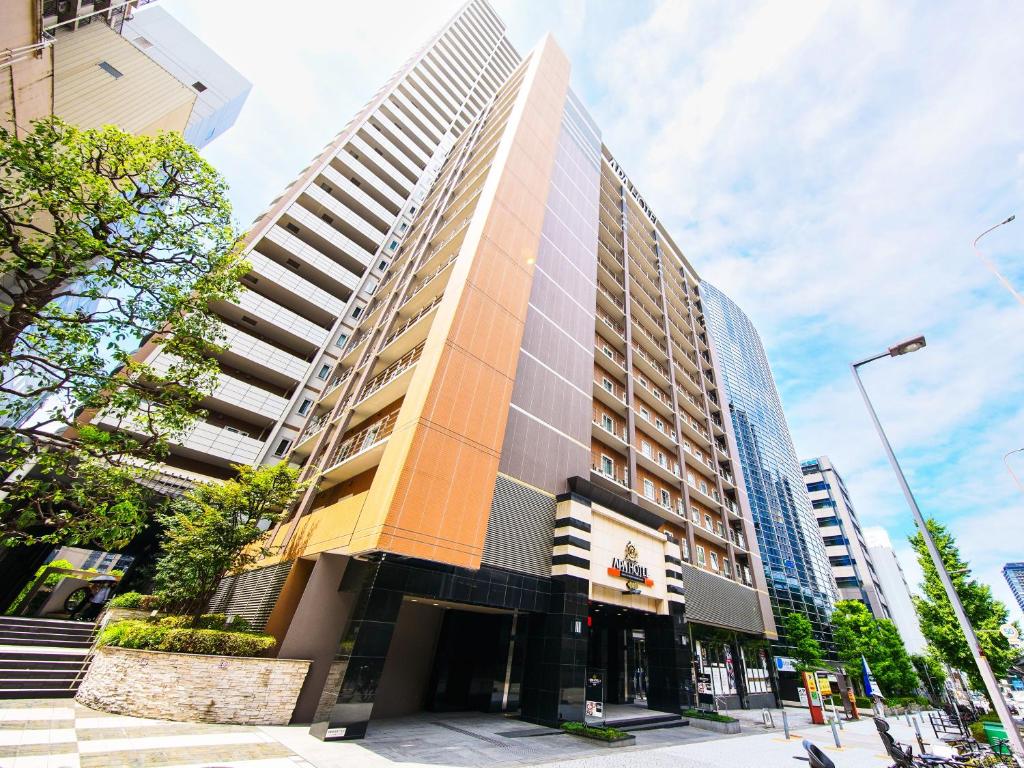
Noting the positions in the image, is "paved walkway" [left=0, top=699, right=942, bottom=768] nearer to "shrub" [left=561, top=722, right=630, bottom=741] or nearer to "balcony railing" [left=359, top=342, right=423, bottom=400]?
"shrub" [left=561, top=722, right=630, bottom=741]

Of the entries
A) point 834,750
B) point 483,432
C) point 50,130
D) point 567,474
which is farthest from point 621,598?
point 50,130

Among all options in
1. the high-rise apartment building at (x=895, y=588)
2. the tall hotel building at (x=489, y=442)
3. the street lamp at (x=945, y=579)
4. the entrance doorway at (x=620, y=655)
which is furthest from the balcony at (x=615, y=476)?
the high-rise apartment building at (x=895, y=588)

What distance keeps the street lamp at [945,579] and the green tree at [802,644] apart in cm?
2918

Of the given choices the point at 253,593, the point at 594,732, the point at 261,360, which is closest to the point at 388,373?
the point at 253,593

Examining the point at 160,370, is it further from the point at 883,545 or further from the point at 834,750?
the point at 883,545

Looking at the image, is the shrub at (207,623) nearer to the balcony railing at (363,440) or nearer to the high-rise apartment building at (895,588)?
the balcony railing at (363,440)

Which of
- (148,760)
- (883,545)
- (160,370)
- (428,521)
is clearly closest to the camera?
(148,760)

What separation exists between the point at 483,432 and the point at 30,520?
11235mm

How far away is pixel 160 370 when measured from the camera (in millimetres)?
21609

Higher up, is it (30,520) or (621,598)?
(621,598)

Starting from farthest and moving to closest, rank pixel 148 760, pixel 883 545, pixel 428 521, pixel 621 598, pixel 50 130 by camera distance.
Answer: pixel 883 545, pixel 621 598, pixel 428 521, pixel 50 130, pixel 148 760

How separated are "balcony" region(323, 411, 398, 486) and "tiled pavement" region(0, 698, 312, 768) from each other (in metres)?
8.08

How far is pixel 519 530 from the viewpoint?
15766 mm

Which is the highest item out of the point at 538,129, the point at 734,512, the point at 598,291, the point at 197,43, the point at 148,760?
the point at 197,43
